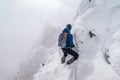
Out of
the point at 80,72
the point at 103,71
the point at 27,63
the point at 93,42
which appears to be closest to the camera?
the point at 103,71

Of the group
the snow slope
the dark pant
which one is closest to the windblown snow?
the snow slope

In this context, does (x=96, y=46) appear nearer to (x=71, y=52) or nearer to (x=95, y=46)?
(x=95, y=46)

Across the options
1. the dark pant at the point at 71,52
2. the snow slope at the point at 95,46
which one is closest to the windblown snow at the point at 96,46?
the snow slope at the point at 95,46

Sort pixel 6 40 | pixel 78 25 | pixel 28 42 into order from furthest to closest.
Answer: pixel 6 40, pixel 28 42, pixel 78 25

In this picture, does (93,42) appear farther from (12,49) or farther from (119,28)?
(12,49)

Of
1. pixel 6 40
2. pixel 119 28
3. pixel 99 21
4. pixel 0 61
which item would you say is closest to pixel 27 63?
pixel 99 21

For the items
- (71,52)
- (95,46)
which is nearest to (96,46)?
(95,46)

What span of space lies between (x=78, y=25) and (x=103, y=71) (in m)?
5.40

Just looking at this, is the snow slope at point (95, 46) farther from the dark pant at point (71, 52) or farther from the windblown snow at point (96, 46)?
the dark pant at point (71, 52)

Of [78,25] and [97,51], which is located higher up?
[78,25]

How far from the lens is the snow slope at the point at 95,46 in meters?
11.7

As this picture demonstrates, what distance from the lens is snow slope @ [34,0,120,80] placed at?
11.7 meters

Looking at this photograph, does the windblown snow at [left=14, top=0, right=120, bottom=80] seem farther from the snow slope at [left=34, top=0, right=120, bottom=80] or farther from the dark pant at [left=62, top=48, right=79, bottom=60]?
the dark pant at [left=62, top=48, right=79, bottom=60]

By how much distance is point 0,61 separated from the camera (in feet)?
132
